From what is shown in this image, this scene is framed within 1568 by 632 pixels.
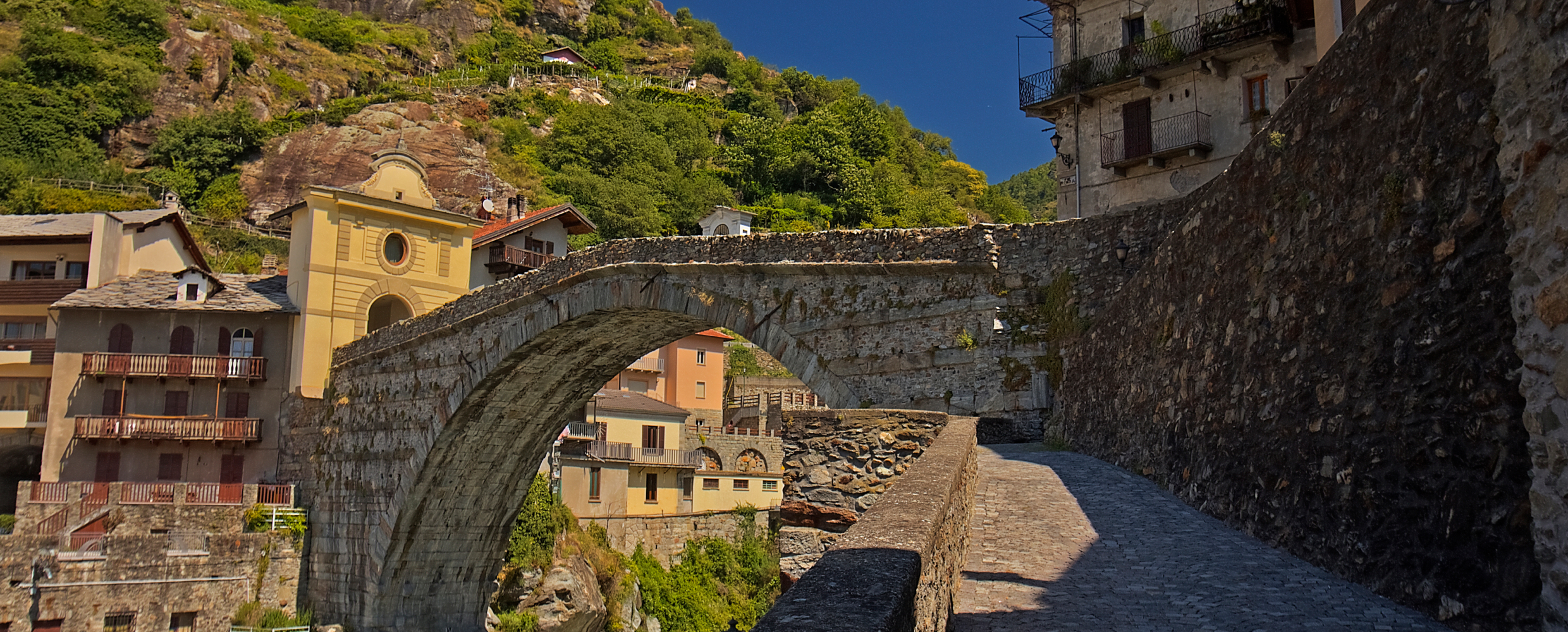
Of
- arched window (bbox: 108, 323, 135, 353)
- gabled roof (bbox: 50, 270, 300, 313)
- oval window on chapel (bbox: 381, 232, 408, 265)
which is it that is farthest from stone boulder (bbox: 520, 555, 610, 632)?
arched window (bbox: 108, 323, 135, 353)

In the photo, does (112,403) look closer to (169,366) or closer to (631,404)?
(169,366)

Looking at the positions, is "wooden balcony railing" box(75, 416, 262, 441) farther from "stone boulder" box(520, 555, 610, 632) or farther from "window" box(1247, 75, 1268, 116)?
"window" box(1247, 75, 1268, 116)

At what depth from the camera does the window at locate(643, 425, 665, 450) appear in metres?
36.6

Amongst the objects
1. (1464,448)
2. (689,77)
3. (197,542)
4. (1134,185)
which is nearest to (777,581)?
(197,542)

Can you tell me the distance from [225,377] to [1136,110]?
22.2m

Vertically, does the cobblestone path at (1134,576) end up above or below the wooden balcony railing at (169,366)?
below

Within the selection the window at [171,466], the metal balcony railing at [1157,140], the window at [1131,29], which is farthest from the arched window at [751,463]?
the window at [1131,29]

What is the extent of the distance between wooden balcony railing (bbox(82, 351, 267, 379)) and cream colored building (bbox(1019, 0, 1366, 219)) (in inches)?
783

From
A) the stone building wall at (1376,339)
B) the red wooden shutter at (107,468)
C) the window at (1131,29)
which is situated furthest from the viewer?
the red wooden shutter at (107,468)

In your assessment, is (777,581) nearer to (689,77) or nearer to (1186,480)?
(1186,480)

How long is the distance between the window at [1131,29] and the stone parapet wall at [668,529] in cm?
2138

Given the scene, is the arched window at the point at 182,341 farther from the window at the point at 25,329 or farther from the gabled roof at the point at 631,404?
the gabled roof at the point at 631,404

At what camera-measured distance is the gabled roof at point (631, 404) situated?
118 feet

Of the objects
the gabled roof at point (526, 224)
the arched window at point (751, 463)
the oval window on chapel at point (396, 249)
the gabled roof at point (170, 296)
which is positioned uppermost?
the gabled roof at point (526, 224)
